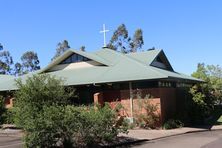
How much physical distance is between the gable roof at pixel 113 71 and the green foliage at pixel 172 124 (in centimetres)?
292

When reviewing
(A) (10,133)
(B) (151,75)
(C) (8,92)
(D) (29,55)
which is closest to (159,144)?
(B) (151,75)

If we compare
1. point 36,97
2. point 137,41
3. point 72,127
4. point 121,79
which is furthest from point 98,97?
point 137,41

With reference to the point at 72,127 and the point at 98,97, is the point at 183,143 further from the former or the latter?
the point at 98,97

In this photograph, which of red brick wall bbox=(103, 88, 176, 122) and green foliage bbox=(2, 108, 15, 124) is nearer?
green foliage bbox=(2, 108, 15, 124)

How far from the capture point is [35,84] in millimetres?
16250

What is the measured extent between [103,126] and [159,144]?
9.29ft

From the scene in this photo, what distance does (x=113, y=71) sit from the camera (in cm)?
2744

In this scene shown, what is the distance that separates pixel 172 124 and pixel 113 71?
5.83 meters

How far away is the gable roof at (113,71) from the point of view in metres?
25.2

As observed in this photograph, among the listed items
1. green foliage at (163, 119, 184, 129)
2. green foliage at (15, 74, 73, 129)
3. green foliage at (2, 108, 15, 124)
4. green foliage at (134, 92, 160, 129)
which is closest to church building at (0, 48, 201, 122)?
green foliage at (134, 92, 160, 129)

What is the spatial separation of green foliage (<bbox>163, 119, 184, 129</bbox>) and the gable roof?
2923mm

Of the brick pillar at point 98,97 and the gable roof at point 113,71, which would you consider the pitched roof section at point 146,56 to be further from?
the brick pillar at point 98,97

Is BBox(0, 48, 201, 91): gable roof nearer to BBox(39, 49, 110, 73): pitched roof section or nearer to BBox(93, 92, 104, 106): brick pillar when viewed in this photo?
BBox(39, 49, 110, 73): pitched roof section

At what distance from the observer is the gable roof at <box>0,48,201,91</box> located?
25203mm
